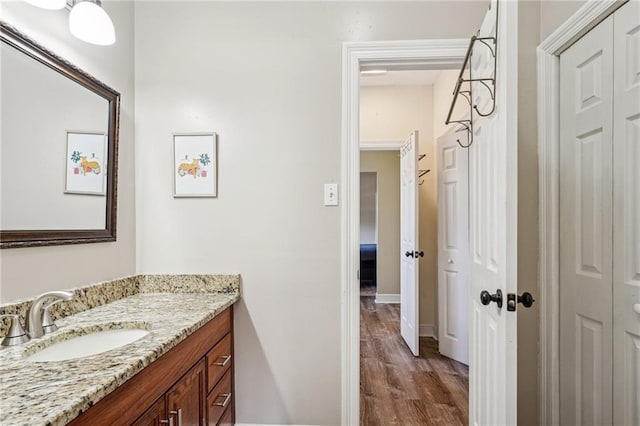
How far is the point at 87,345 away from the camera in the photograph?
1.15 meters

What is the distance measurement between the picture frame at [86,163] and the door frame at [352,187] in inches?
46.9

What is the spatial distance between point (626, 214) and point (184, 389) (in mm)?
1784

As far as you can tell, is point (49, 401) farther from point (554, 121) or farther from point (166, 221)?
point (554, 121)

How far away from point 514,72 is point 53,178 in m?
1.77

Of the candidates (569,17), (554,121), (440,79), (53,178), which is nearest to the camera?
(53,178)

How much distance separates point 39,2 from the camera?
45.7 inches

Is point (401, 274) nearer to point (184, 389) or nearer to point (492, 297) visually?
point (492, 297)

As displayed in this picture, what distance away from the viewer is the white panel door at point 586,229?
128 cm

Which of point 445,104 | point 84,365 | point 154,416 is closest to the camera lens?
point 84,365

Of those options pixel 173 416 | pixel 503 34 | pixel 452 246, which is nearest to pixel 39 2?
pixel 173 416

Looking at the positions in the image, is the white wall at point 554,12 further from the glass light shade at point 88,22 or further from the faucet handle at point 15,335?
the faucet handle at point 15,335

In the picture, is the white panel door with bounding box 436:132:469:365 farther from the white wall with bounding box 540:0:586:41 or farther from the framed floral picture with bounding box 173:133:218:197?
the framed floral picture with bounding box 173:133:218:197

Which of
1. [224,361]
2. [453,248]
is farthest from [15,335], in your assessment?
[453,248]

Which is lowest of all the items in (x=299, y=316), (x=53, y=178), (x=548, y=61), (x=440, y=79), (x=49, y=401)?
(x=299, y=316)
